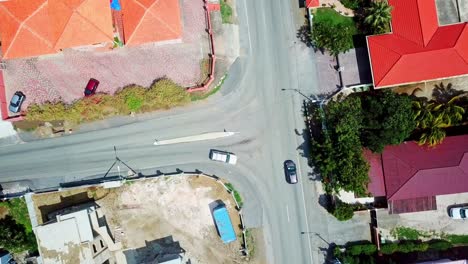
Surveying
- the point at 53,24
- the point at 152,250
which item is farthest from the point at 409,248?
the point at 53,24

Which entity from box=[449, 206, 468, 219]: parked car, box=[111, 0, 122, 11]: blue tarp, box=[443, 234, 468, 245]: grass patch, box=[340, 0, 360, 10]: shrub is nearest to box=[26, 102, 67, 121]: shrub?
box=[111, 0, 122, 11]: blue tarp

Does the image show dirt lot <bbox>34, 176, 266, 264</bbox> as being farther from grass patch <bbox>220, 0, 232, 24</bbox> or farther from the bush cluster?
grass patch <bbox>220, 0, 232, 24</bbox>

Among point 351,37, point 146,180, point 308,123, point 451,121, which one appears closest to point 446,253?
point 451,121

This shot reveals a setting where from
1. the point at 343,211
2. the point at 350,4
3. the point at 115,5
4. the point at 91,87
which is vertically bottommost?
the point at 343,211

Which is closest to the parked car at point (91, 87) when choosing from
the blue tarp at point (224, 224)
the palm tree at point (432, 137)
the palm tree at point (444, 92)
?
the blue tarp at point (224, 224)

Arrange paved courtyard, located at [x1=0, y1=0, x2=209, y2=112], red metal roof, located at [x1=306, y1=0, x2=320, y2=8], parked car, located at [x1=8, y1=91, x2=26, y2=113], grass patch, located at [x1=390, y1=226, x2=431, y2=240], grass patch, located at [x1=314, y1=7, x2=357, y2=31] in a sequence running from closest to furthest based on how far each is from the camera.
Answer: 1. red metal roof, located at [x1=306, y1=0, x2=320, y2=8]
2. grass patch, located at [x1=314, y1=7, x2=357, y2=31]
3. grass patch, located at [x1=390, y1=226, x2=431, y2=240]
4. parked car, located at [x1=8, y1=91, x2=26, y2=113]
5. paved courtyard, located at [x1=0, y1=0, x2=209, y2=112]

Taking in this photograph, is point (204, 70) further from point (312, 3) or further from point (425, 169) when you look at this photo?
point (425, 169)

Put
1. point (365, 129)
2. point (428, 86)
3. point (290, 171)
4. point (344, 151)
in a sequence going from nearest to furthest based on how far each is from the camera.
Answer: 1. point (344, 151)
2. point (365, 129)
3. point (290, 171)
4. point (428, 86)
